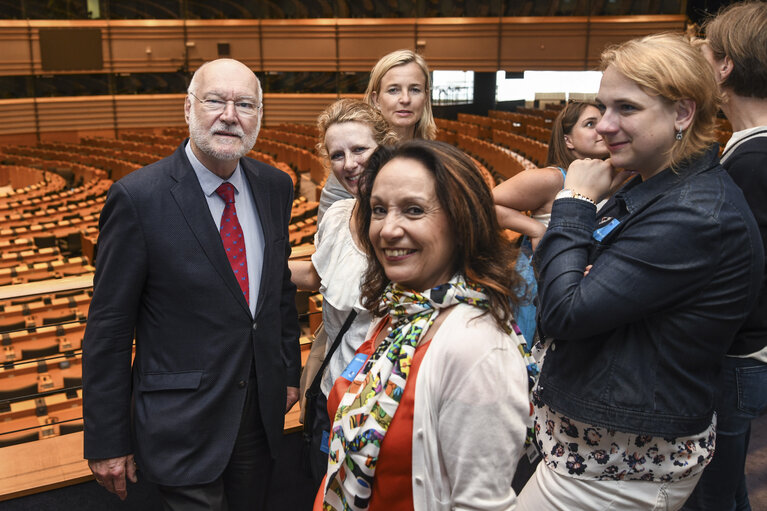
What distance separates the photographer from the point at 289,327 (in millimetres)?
2096

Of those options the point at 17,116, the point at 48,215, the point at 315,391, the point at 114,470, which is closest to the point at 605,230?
the point at 315,391

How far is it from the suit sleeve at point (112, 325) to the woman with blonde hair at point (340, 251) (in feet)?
1.68

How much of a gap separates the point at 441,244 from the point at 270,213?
834 mm

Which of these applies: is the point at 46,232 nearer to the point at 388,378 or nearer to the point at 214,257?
the point at 214,257

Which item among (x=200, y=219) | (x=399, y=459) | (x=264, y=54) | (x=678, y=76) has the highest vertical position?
(x=264, y=54)

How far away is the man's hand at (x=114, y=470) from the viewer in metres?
1.70

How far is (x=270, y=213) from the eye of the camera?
77.2 inches

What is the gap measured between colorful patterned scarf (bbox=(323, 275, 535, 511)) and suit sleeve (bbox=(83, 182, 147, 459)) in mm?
681

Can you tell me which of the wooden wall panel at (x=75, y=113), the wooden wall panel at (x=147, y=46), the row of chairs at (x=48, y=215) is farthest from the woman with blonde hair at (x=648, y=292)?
the wooden wall panel at (x=75, y=113)

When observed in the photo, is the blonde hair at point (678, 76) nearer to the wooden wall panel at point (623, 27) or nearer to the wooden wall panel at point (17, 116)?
the wooden wall panel at point (623, 27)

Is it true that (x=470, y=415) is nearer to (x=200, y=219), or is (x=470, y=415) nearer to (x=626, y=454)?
(x=626, y=454)

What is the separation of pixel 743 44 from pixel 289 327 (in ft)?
5.06

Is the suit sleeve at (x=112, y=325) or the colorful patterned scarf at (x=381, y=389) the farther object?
the suit sleeve at (x=112, y=325)

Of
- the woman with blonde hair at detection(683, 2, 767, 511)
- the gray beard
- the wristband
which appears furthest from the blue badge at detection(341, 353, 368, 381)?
the woman with blonde hair at detection(683, 2, 767, 511)
